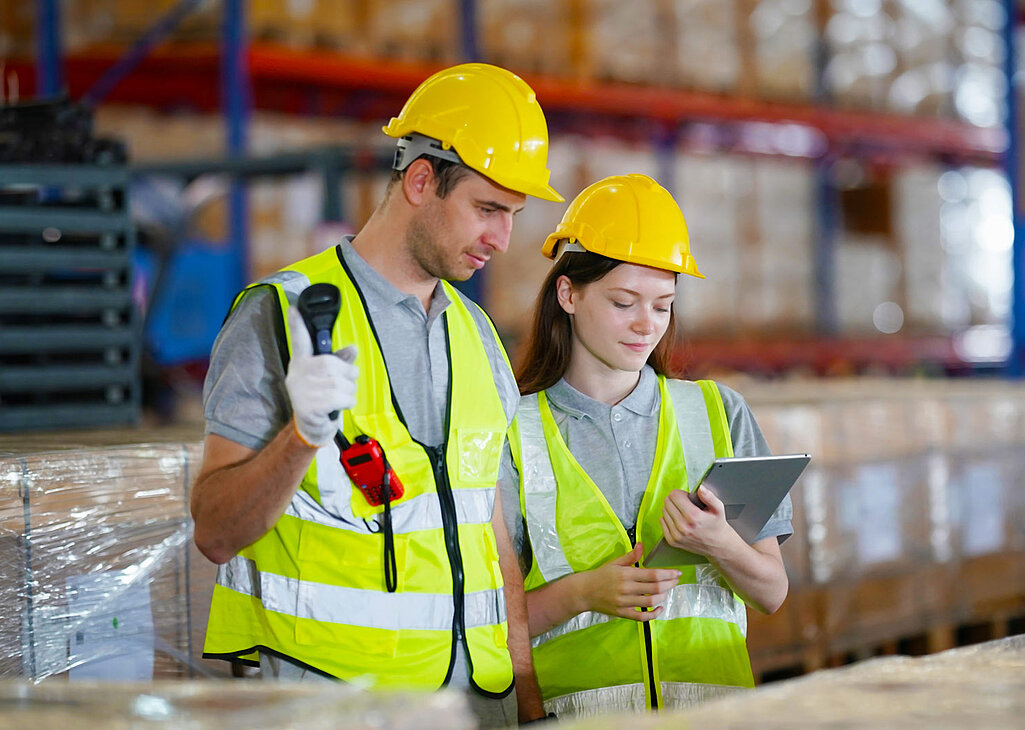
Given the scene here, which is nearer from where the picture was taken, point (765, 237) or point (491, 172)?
point (491, 172)

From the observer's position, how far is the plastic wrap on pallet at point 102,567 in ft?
7.84

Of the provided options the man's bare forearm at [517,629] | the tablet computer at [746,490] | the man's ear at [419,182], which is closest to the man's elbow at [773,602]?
the tablet computer at [746,490]

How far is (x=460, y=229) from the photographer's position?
6.67 ft

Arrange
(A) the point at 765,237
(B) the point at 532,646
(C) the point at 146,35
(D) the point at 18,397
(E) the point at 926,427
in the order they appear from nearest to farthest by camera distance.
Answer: (B) the point at 532,646, (D) the point at 18,397, (E) the point at 926,427, (C) the point at 146,35, (A) the point at 765,237

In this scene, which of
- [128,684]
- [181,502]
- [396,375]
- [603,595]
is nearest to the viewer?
[128,684]

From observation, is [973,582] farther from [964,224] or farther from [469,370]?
[964,224]

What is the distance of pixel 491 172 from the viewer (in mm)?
2047

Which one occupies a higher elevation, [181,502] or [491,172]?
[491,172]

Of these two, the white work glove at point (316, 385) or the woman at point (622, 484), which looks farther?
the woman at point (622, 484)

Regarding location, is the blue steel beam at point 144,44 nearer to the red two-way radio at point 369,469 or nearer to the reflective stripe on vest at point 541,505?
the reflective stripe on vest at point 541,505

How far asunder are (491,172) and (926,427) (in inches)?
126

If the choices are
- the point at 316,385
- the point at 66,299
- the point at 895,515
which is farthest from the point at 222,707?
the point at 895,515

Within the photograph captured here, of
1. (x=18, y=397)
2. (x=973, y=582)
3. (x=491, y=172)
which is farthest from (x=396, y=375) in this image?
(x=973, y=582)

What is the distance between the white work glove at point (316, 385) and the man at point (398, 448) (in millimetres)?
51
